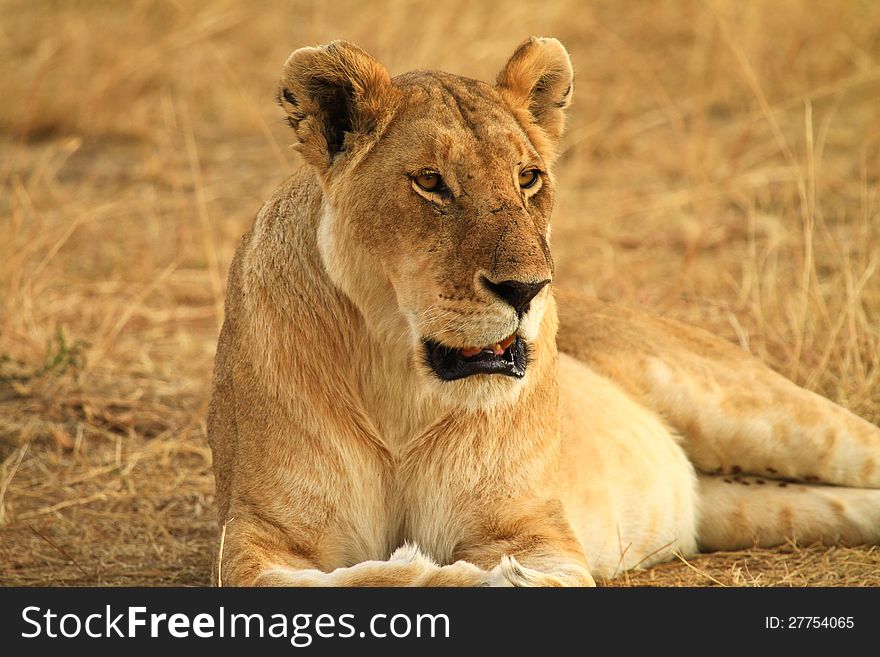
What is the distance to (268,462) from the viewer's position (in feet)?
12.1

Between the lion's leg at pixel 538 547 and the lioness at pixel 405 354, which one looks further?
the lion's leg at pixel 538 547

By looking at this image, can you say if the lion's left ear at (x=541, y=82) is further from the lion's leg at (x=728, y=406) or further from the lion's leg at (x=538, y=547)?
the lion's leg at (x=728, y=406)

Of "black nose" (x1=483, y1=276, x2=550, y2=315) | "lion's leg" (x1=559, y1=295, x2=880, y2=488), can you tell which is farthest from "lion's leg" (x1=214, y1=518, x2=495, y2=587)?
"lion's leg" (x1=559, y1=295, x2=880, y2=488)

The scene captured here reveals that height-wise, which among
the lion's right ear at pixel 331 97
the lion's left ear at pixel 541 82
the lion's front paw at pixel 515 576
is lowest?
the lion's front paw at pixel 515 576

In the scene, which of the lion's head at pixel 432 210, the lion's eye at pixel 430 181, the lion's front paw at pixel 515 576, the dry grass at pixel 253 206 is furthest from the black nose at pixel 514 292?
the dry grass at pixel 253 206

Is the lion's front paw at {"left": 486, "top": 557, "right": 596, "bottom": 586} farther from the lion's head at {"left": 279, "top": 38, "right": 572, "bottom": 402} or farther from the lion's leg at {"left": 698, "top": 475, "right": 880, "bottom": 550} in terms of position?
→ the lion's leg at {"left": 698, "top": 475, "right": 880, "bottom": 550}

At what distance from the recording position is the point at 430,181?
3342 millimetres

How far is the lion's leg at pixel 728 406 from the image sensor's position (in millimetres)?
4898

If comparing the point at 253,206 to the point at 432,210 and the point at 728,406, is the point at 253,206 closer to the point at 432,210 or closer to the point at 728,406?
the point at 728,406

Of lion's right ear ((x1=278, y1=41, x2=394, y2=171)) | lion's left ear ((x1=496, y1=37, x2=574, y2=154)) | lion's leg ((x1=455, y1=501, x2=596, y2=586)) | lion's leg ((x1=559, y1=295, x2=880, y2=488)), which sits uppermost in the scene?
lion's left ear ((x1=496, y1=37, x2=574, y2=154))

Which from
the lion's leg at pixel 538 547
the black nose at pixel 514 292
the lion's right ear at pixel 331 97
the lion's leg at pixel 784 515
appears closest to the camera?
the black nose at pixel 514 292

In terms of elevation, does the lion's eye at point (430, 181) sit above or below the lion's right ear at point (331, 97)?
below

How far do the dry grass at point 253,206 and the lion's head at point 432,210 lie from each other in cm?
135

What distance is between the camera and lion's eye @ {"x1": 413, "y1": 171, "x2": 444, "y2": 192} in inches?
131
